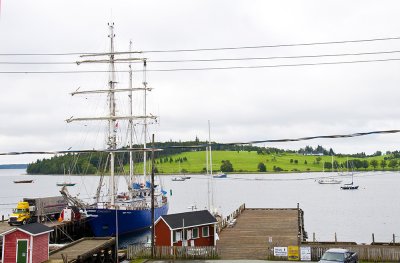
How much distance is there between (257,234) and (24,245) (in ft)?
76.1

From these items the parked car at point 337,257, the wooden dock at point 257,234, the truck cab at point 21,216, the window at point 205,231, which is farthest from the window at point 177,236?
the truck cab at point 21,216

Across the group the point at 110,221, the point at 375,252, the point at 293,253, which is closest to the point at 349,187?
the point at 110,221

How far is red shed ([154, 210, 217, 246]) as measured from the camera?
39500mm

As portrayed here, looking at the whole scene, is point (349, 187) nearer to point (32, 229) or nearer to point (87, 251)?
point (87, 251)

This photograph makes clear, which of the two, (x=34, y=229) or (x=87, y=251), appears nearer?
(x=34, y=229)

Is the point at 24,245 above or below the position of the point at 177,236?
above

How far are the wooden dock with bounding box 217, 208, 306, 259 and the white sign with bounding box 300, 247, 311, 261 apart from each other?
7.50 ft

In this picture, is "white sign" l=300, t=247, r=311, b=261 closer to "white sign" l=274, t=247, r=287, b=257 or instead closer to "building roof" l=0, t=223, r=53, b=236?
"white sign" l=274, t=247, r=287, b=257

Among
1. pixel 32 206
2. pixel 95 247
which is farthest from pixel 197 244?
pixel 32 206

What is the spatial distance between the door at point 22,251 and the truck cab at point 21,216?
84.4ft

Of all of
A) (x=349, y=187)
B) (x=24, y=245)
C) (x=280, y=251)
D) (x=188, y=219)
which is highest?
(x=188, y=219)

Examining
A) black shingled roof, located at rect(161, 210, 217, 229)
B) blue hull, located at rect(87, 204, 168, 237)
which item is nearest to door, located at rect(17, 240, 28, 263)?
black shingled roof, located at rect(161, 210, 217, 229)

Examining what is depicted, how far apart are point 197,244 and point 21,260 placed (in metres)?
14.9

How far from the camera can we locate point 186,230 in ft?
133
